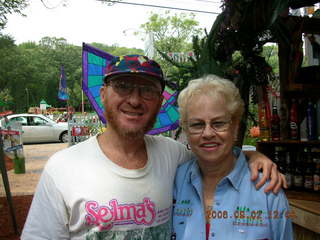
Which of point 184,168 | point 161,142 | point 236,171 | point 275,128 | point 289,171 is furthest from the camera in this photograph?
point 275,128

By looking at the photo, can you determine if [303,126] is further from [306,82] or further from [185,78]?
[185,78]

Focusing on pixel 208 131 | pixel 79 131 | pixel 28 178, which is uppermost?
pixel 208 131

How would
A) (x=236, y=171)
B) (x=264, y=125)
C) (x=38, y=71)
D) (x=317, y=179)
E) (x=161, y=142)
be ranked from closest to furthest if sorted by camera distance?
(x=236, y=171) < (x=161, y=142) < (x=317, y=179) < (x=264, y=125) < (x=38, y=71)

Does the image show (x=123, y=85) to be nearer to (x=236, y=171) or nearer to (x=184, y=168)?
(x=184, y=168)

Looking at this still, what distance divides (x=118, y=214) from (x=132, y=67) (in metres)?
0.77

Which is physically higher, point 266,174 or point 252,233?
point 266,174

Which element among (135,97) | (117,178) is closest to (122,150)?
(117,178)

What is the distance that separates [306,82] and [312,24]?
0.54 meters

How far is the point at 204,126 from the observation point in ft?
5.75

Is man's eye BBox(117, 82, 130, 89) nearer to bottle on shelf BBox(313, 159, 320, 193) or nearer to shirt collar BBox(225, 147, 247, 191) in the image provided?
shirt collar BBox(225, 147, 247, 191)

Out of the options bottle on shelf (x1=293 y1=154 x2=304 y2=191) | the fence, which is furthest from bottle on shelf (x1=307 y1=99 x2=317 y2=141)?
the fence

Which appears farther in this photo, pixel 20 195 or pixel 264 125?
pixel 20 195

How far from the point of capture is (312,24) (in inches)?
119

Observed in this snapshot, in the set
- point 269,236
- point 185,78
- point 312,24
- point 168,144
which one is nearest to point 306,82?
point 312,24
